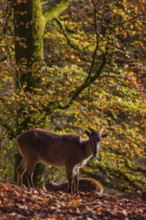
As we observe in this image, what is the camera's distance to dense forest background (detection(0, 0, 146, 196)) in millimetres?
22688

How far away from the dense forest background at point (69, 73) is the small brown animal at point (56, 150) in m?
3.63

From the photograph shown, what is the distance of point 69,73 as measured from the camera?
80.7ft

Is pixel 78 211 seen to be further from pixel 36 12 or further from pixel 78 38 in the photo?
pixel 78 38

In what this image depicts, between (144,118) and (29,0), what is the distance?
9541 mm

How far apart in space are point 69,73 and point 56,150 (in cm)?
649

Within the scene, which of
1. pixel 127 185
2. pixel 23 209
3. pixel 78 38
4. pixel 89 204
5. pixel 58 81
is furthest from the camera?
pixel 127 185

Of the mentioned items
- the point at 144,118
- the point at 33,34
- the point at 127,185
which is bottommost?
the point at 127,185

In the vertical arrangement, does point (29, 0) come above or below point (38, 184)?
above

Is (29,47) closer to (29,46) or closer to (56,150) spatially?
(29,46)

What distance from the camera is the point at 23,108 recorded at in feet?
74.8

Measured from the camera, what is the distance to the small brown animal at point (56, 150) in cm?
1811

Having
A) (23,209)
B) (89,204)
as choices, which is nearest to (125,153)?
(89,204)

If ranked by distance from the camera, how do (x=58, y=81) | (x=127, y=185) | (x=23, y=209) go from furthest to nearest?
(x=127, y=185) → (x=58, y=81) → (x=23, y=209)

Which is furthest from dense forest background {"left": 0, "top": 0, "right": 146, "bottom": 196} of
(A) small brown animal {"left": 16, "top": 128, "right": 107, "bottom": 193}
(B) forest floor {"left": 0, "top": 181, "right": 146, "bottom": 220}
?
(B) forest floor {"left": 0, "top": 181, "right": 146, "bottom": 220}
